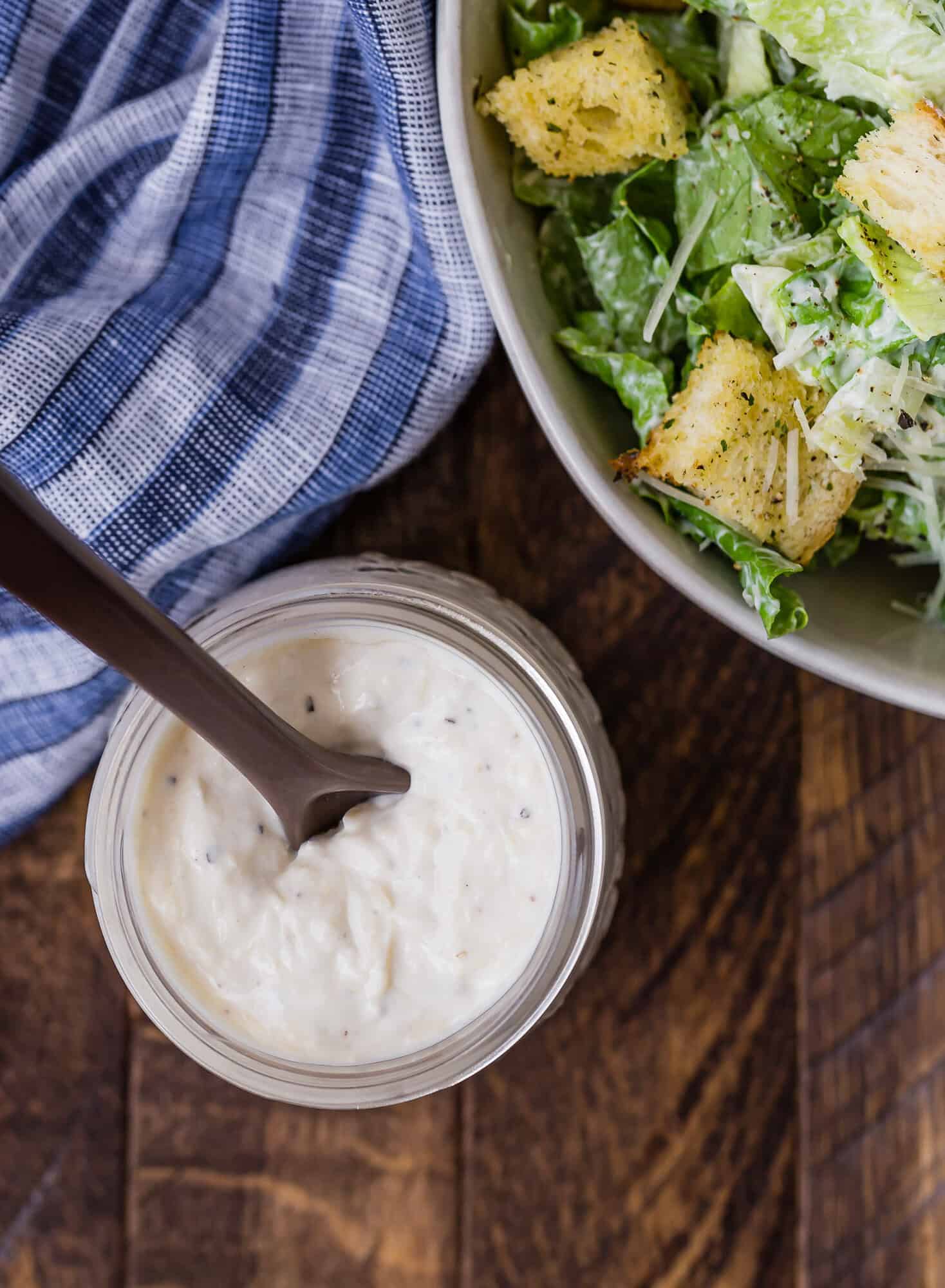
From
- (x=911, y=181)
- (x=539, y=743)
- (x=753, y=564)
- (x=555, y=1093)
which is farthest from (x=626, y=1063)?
(x=911, y=181)

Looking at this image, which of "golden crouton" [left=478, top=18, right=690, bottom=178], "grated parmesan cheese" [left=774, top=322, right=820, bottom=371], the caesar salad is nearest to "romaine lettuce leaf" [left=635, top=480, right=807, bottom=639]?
the caesar salad

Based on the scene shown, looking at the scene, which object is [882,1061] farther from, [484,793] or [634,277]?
[634,277]

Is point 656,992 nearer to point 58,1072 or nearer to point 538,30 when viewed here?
point 58,1072

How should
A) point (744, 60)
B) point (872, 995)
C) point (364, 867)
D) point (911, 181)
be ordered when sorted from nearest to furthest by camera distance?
point (911, 181) → point (744, 60) → point (364, 867) → point (872, 995)

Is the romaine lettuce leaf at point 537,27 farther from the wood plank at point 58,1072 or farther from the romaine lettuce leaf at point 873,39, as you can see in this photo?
the wood plank at point 58,1072

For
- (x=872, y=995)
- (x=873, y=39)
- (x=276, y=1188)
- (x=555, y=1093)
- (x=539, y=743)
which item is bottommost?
(x=276, y=1188)

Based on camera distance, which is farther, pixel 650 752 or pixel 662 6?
pixel 650 752

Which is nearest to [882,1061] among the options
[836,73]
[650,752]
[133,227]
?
[650,752]

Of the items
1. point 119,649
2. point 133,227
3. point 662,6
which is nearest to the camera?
point 119,649
